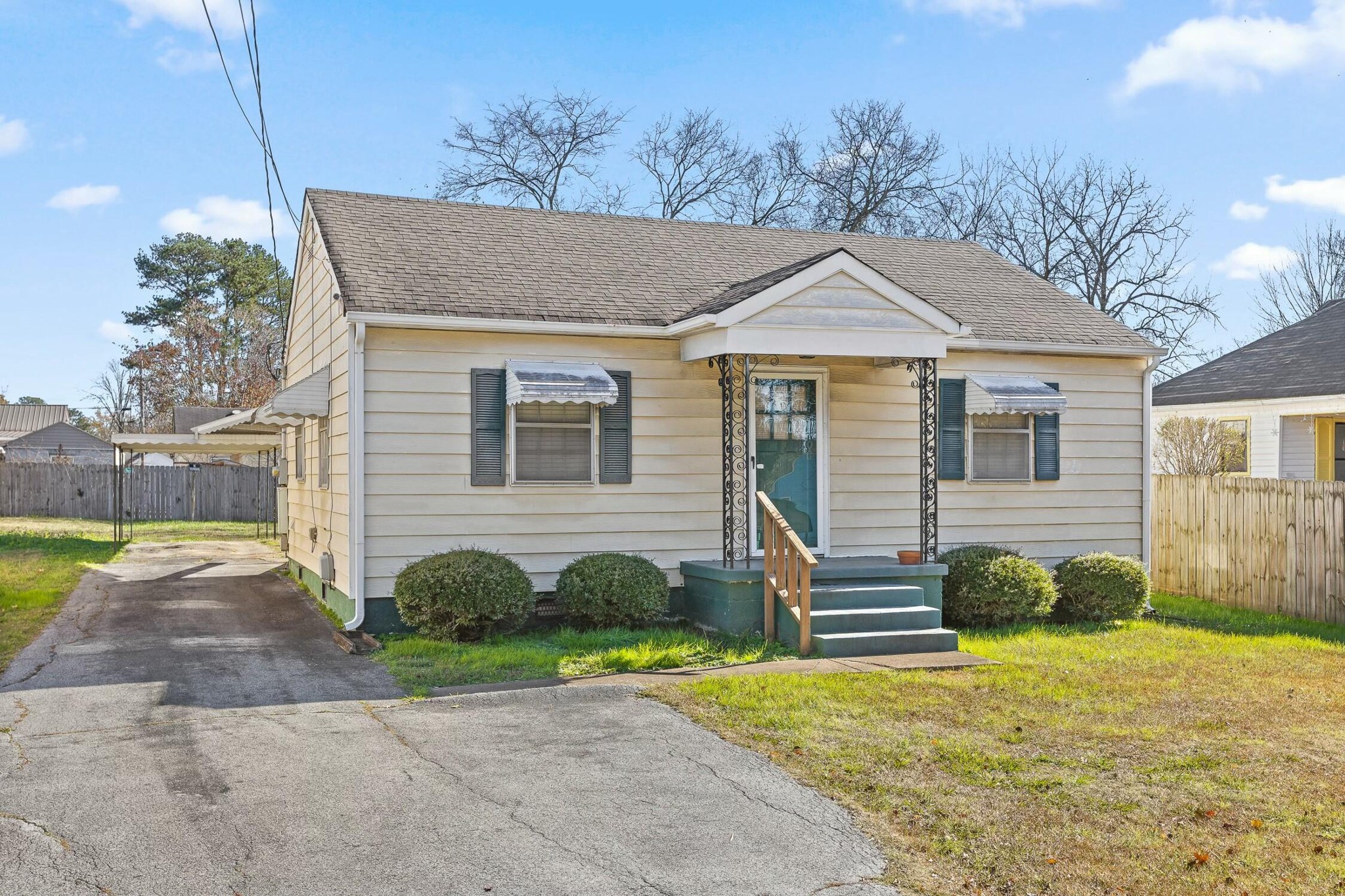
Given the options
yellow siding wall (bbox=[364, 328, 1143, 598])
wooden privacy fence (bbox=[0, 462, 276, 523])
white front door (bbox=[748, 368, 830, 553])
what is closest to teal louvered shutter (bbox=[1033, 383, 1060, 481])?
yellow siding wall (bbox=[364, 328, 1143, 598])

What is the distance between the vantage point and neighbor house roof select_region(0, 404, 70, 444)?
2312 inches

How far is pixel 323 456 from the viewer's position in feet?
41.5

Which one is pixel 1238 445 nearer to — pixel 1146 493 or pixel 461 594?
pixel 1146 493

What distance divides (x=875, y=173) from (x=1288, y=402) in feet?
44.3

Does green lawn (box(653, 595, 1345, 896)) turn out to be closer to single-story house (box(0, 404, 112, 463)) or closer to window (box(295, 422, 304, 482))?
window (box(295, 422, 304, 482))

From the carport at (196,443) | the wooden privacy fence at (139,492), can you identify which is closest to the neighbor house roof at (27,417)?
the wooden privacy fence at (139,492)

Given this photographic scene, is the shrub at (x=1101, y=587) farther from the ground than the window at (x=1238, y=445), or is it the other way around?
the window at (x=1238, y=445)

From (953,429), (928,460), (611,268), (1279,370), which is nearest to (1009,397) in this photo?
(953,429)

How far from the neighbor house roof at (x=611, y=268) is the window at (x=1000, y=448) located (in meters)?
0.97

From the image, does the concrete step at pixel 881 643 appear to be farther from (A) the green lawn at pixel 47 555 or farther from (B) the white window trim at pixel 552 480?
(A) the green lawn at pixel 47 555

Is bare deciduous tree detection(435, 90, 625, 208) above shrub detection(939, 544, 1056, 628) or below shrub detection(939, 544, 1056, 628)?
above

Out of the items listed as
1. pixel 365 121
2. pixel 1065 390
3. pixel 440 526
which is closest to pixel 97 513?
pixel 365 121

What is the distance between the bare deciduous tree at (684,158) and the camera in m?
30.5

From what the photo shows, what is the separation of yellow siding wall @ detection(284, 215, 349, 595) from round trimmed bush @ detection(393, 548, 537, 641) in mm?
1028
